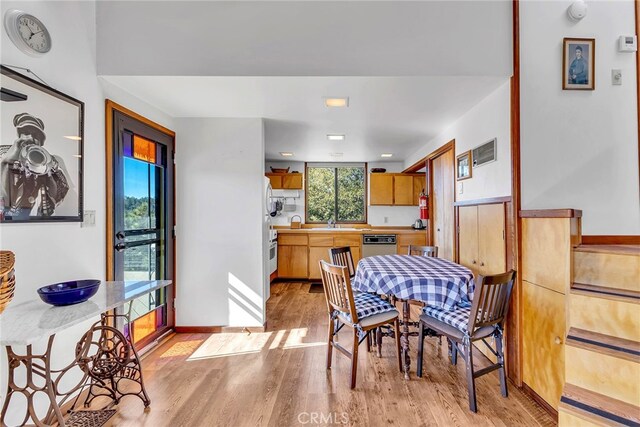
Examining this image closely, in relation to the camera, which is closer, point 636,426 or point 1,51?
point 636,426

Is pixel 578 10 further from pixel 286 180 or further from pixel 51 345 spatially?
pixel 286 180

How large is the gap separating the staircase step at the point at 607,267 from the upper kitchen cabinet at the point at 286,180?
4.37 meters

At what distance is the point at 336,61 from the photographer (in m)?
2.11

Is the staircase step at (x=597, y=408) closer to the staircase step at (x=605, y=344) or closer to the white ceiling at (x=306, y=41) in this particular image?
the staircase step at (x=605, y=344)

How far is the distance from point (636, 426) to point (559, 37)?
240 cm

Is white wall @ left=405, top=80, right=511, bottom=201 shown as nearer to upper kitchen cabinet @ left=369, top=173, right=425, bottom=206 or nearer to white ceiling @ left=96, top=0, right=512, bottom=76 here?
white ceiling @ left=96, top=0, right=512, bottom=76

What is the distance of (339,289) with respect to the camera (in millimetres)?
2111

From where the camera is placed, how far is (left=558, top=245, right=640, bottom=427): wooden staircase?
1379 mm

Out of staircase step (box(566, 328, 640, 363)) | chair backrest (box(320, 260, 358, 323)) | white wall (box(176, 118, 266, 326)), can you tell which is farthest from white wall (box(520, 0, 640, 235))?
white wall (box(176, 118, 266, 326))

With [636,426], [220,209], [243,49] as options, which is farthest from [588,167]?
[220,209]

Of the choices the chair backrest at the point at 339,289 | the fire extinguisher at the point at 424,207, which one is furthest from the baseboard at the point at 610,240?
the fire extinguisher at the point at 424,207

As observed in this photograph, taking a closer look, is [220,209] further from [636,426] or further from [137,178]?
[636,426]

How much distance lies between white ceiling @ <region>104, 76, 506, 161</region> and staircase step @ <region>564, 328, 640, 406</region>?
1.81 meters

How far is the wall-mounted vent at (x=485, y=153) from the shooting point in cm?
235
